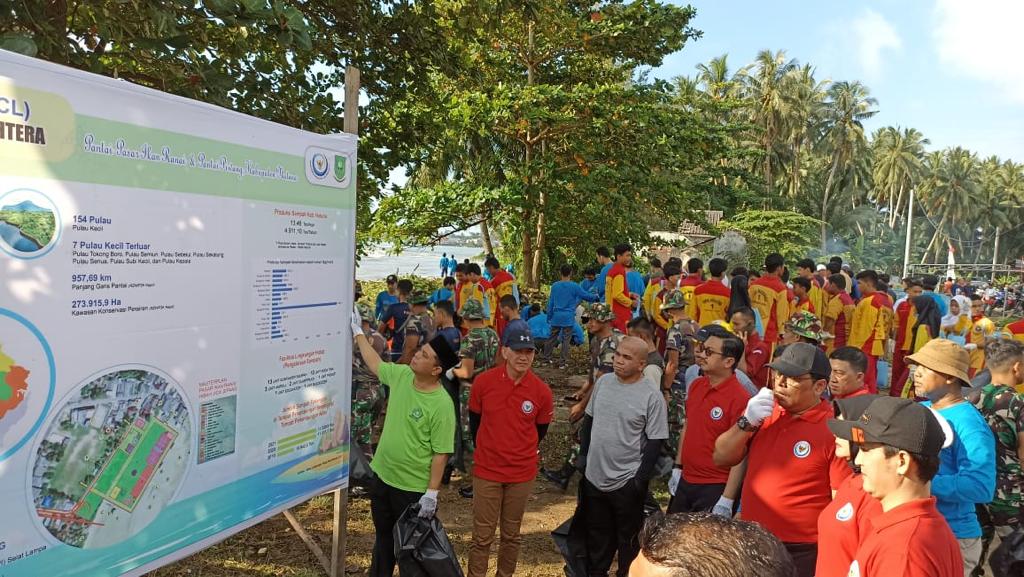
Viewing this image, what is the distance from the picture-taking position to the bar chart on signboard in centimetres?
333

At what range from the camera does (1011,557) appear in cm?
356

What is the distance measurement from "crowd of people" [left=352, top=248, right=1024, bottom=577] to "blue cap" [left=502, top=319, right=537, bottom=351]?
0.03ft

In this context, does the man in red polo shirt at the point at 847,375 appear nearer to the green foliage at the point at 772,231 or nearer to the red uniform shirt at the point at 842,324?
the red uniform shirt at the point at 842,324

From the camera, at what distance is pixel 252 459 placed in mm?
3377

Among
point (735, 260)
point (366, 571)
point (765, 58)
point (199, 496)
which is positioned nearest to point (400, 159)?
point (366, 571)

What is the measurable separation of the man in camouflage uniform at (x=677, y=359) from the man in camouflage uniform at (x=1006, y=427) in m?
2.30

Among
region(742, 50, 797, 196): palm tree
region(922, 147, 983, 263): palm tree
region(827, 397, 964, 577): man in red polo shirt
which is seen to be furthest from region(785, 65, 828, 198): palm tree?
region(827, 397, 964, 577): man in red polo shirt

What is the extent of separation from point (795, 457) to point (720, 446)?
1.27ft

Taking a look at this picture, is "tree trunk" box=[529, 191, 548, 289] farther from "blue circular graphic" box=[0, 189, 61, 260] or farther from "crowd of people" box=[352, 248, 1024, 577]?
"blue circular graphic" box=[0, 189, 61, 260]

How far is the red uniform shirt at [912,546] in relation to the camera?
84.4 inches

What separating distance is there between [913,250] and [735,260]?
69552 mm

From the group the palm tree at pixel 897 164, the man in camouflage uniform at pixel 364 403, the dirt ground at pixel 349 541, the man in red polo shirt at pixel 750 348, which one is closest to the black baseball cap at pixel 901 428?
the dirt ground at pixel 349 541

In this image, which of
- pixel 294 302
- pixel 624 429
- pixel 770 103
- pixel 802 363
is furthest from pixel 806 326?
pixel 770 103

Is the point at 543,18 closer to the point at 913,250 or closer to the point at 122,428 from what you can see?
the point at 122,428
